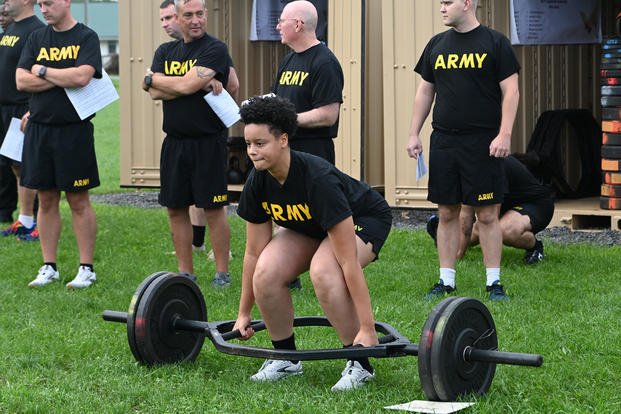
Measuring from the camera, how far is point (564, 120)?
1206cm

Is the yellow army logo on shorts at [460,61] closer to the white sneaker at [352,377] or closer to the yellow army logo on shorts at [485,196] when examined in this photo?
the yellow army logo on shorts at [485,196]

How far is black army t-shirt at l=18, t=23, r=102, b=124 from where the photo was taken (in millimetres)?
8273

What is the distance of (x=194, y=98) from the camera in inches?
321

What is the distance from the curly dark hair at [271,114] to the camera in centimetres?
526

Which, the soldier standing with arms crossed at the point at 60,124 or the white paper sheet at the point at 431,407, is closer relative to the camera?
the white paper sheet at the point at 431,407

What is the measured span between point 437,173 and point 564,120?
462 centimetres

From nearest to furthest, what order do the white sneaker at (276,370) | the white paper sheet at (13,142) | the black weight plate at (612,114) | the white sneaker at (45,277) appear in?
the white sneaker at (276,370)
the white sneaker at (45,277)
the white paper sheet at (13,142)
the black weight plate at (612,114)

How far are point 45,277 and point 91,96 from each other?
4.29 ft

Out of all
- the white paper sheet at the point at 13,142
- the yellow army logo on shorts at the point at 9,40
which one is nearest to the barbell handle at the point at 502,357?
the white paper sheet at the point at 13,142

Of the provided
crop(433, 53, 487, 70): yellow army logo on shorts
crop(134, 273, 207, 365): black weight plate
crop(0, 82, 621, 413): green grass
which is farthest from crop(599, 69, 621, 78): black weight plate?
crop(134, 273, 207, 365): black weight plate

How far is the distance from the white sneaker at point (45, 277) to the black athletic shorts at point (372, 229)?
3.42 meters

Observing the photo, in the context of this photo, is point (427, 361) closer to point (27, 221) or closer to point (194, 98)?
point (194, 98)

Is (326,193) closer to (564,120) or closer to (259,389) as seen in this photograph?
(259,389)

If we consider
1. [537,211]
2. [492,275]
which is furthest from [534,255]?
[492,275]
